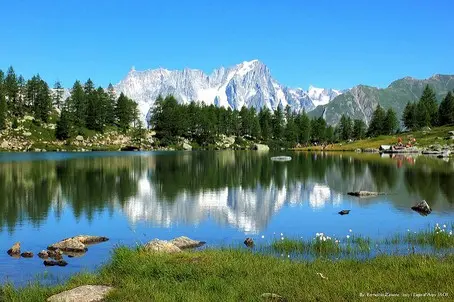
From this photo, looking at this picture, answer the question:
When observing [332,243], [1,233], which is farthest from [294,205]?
[1,233]

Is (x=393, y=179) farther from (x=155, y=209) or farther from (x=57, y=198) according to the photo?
(x=57, y=198)

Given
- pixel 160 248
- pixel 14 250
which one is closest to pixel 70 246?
pixel 14 250

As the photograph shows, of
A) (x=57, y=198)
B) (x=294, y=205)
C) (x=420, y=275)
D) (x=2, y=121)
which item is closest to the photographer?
(x=420, y=275)

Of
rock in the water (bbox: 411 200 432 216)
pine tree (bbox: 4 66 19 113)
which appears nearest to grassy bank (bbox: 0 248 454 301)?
rock in the water (bbox: 411 200 432 216)

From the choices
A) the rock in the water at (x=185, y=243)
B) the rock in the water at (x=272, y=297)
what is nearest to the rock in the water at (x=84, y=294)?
the rock in the water at (x=272, y=297)

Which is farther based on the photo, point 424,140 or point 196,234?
point 424,140

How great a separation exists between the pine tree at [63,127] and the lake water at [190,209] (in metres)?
114

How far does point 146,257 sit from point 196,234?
43.4 ft

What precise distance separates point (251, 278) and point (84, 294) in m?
6.67

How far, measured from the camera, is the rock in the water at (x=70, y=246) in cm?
2868

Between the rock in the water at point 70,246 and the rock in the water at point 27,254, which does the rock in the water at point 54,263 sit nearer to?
the rock in the water at point 27,254

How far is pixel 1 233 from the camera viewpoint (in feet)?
113

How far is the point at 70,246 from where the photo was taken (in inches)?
1137

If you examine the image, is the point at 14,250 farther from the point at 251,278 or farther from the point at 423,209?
the point at 423,209
